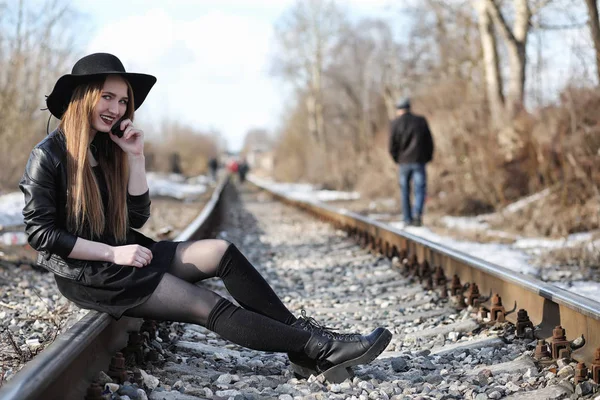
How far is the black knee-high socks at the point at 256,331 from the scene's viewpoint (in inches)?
123

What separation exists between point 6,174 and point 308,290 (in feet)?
33.0

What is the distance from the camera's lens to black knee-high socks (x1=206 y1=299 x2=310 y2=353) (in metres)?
3.12

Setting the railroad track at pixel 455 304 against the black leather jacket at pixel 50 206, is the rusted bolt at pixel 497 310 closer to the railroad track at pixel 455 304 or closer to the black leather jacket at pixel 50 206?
the railroad track at pixel 455 304

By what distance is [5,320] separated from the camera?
394 cm

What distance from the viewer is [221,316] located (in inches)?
124

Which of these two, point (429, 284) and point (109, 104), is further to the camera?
point (429, 284)

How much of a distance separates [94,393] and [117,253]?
27.7 inches

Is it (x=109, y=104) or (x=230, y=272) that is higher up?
(x=109, y=104)

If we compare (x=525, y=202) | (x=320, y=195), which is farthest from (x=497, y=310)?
(x=320, y=195)

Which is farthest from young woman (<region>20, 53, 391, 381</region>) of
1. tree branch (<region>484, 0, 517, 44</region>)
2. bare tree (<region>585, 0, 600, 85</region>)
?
tree branch (<region>484, 0, 517, 44</region>)

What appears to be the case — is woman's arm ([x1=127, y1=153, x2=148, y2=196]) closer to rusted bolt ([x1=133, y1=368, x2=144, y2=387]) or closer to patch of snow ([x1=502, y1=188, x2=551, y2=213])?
rusted bolt ([x1=133, y1=368, x2=144, y2=387])

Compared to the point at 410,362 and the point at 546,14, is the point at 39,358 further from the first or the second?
the point at 546,14

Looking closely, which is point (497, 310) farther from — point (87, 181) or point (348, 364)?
point (87, 181)

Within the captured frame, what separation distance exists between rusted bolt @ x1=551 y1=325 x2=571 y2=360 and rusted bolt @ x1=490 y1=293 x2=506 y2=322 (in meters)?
0.76
